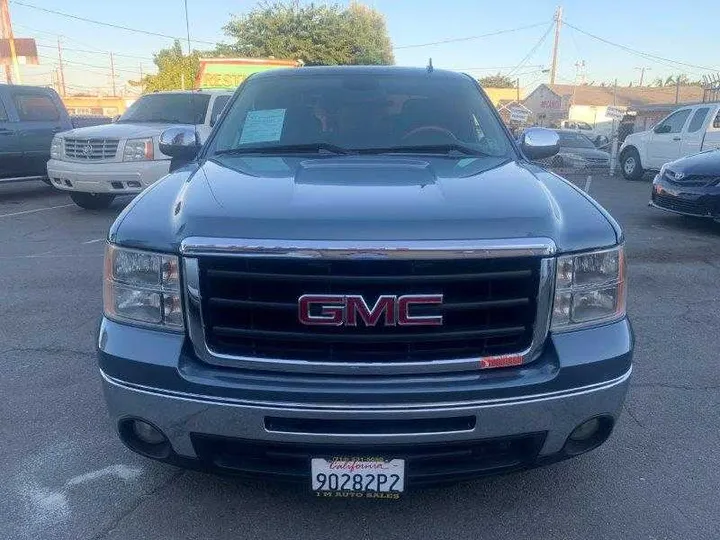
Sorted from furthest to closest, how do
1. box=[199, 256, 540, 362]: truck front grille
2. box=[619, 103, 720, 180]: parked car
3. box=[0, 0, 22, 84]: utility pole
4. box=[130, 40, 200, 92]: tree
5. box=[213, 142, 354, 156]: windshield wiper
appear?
box=[130, 40, 200, 92]: tree, box=[0, 0, 22, 84]: utility pole, box=[619, 103, 720, 180]: parked car, box=[213, 142, 354, 156]: windshield wiper, box=[199, 256, 540, 362]: truck front grille

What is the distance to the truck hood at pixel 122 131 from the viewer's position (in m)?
9.24

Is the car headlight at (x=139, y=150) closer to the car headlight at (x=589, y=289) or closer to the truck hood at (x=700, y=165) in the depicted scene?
the truck hood at (x=700, y=165)

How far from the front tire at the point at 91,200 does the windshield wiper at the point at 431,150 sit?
785cm

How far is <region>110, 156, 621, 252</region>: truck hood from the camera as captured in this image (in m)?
2.18

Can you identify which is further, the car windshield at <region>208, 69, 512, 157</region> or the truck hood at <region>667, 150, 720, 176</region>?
the truck hood at <region>667, 150, 720, 176</region>

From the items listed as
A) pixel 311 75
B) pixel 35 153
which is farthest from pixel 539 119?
pixel 311 75

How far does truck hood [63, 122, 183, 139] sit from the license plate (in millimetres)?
7663

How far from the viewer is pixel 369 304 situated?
7.12 feet

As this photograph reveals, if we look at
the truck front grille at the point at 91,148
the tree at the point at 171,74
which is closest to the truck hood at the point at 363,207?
the truck front grille at the point at 91,148

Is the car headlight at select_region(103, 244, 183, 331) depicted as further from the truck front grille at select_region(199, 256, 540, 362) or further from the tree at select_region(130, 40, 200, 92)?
the tree at select_region(130, 40, 200, 92)

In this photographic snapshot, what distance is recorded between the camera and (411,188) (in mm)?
2553

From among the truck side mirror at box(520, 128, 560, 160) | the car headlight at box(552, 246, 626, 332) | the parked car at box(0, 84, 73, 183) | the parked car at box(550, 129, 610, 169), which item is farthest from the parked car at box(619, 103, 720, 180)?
the car headlight at box(552, 246, 626, 332)

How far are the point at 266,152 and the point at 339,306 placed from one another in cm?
153

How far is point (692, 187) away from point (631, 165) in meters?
8.19
